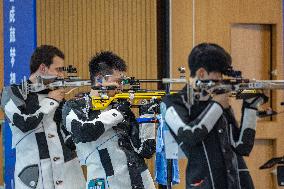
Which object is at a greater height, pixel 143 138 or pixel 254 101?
pixel 254 101

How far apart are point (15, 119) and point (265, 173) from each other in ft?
12.2

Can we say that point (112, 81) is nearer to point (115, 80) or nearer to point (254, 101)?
point (115, 80)

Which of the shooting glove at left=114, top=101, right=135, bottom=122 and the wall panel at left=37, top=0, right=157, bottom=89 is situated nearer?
the shooting glove at left=114, top=101, right=135, bottom=122

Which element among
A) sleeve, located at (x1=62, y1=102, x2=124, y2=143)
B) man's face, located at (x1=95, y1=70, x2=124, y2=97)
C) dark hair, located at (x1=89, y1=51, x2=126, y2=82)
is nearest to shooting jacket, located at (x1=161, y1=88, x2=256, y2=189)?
sleeve, located at (x1=62, y1=102, x2=124, y2=143)

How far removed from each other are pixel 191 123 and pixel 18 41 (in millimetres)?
2916

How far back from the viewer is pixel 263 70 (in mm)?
7949

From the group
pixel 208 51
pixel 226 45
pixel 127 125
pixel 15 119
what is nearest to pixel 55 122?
pixel 15 119

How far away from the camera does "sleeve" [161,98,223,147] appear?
3592mm

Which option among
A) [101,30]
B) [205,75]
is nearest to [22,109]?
[205,75]

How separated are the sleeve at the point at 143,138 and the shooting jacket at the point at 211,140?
971 millimetres

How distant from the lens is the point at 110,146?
15.4ft

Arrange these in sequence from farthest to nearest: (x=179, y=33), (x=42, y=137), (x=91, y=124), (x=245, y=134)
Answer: (x=179, y=33), (x=42, y=137), (x=91, y=124), (x=245, y=134)

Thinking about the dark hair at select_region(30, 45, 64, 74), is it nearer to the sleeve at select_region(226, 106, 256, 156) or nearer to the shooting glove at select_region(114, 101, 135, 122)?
the shooting glove at select_region(114, 101, 135, 122)

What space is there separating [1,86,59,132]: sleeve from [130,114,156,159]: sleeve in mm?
658
